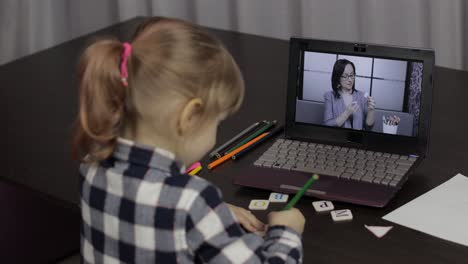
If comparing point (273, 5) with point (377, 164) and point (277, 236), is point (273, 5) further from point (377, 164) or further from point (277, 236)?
point (277, 236)

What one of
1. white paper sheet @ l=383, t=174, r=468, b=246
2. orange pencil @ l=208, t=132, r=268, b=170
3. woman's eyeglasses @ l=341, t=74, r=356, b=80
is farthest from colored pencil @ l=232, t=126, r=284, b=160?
white paper sheet @ l=383, t=174, r=468, b=246

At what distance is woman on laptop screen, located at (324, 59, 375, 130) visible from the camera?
5.37ft

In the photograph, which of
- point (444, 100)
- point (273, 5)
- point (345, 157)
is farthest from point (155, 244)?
point (273, 5)

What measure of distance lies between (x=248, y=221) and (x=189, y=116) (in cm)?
31

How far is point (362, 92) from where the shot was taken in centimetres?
163

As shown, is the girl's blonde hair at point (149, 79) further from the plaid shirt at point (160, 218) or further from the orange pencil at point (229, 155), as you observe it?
the orange pencil at point (229, 155)

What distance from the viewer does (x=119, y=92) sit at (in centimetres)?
120

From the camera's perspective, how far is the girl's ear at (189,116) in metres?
1.21

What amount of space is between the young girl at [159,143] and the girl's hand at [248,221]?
0.52ft

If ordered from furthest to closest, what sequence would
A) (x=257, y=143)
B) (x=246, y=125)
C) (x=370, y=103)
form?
(x=246, y=125) < (x=257, y=143) < (x=370, y=103)

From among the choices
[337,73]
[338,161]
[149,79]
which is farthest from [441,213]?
[149,79]

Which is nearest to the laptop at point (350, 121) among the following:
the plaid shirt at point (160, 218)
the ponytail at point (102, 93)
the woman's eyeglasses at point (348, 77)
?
the woman's eyeglasses at point (348, 77)

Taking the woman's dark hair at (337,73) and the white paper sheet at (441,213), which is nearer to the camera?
the white paper sheet at (441,213)

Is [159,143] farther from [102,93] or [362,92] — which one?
[362,92]
